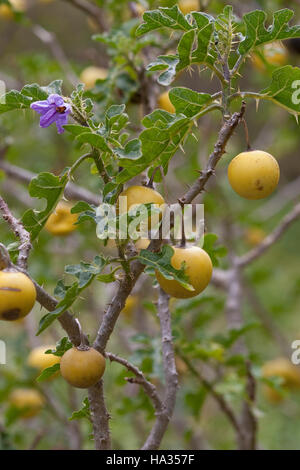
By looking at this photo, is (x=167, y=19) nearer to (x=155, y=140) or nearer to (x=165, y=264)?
(x=155, y=140)

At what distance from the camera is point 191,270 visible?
81 centimetres

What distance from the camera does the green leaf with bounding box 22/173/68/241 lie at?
802mm

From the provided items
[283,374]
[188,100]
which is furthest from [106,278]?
[283,374]

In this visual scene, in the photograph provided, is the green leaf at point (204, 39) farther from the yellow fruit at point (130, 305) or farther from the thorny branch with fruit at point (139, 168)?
the yellow fruit at point (130, 305)

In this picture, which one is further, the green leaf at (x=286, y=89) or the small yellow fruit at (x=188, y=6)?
the small yellow fruit at (x=188, y=6)

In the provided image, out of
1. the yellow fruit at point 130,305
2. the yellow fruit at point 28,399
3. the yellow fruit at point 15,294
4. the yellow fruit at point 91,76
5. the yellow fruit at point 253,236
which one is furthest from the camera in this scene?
the yellow fruit at point 253,236

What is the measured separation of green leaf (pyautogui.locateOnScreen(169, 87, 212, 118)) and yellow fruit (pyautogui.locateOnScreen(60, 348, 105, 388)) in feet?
1.20

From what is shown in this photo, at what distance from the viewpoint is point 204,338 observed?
4.90ft

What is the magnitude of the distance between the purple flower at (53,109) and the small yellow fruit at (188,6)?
3.19 ft

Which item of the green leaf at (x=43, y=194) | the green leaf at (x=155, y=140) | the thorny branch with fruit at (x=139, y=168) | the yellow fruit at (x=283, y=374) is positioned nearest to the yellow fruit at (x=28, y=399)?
the yellow fruit at (x=283, y=374)

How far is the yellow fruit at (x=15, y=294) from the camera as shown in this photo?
0.69 metres

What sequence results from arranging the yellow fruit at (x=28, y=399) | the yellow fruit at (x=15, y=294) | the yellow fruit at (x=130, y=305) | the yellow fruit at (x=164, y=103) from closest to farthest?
the yellow fruit at (x=15, y=294), the yellow fruit at (x=164, y=103), the yellow fruit at (x=28, y=399), the yellow fruit at (x=130, y=305)

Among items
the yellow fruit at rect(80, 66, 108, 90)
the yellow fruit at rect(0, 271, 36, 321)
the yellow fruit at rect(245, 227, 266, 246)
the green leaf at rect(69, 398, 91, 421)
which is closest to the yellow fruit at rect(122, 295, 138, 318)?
the yellow fruit at rect(80, 66, 108, 90)

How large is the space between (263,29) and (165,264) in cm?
37
